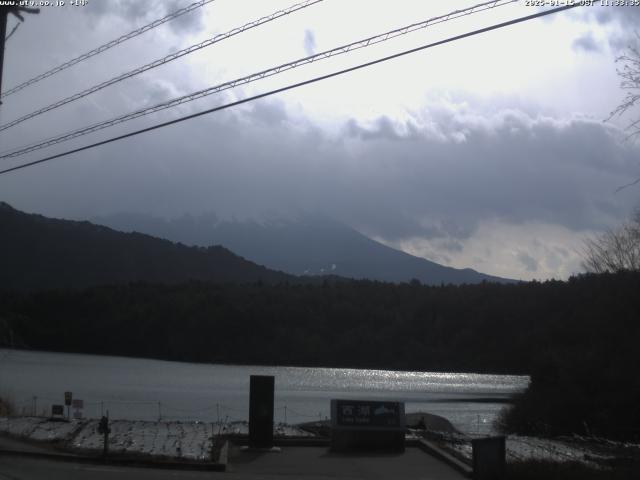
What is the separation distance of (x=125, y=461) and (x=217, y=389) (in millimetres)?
57997

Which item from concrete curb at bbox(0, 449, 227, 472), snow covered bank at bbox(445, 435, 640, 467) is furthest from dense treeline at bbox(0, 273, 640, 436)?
concrete curb at bbox(0, 449, 227, 472)

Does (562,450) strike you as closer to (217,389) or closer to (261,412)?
(261,412)

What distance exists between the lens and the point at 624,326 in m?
46.2

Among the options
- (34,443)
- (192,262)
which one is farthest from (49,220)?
(34,443)

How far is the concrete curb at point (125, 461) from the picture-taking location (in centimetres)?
2097

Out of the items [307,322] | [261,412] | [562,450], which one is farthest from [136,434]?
[307,322]

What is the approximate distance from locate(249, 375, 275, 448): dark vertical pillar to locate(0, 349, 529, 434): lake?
20.5m

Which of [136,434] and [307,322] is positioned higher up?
[307,322]

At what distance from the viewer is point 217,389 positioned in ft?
258

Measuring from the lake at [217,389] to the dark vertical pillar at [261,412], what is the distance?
67.3 feet

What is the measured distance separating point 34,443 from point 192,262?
17221 cm

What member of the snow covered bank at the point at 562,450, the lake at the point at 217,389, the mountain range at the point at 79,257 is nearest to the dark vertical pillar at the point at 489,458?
the snow covered bank at the point at 562,450

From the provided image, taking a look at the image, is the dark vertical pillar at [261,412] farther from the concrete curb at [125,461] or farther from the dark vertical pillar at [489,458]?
the dark vertical pillar at [489,458]

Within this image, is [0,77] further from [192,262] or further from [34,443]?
[192,262]
